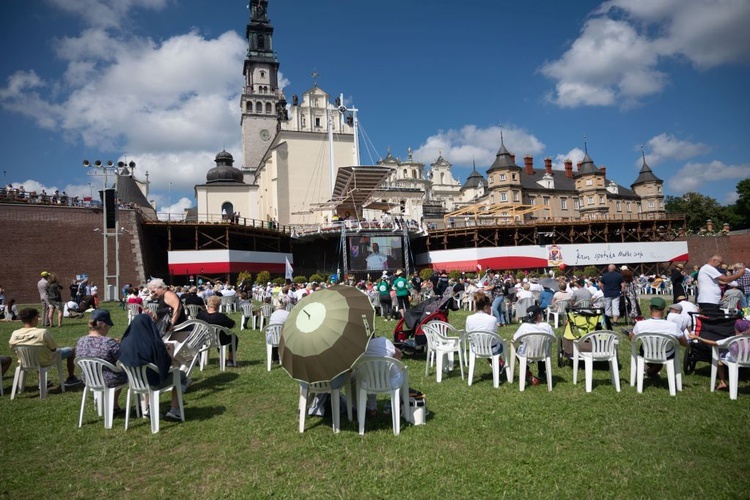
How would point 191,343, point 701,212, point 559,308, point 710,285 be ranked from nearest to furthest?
point 191,343 < point 710,285 < point 559,308 < point 701,212

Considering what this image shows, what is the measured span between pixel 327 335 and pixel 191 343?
3.75 metres

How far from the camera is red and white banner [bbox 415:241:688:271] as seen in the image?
4159 cm

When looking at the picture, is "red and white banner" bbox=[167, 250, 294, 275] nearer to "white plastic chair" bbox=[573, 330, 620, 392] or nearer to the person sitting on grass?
"white plastic chair" bbox=[573, 330, 620, 392]

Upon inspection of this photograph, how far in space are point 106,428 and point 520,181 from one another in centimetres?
6368

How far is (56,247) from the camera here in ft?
94.7

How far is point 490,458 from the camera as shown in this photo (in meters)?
4.38

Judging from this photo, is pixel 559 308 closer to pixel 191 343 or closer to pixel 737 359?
pixel 737 359

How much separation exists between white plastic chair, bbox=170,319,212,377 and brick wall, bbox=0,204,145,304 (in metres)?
25.6

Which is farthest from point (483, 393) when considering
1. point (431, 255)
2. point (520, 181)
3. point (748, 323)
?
point (520, 181)

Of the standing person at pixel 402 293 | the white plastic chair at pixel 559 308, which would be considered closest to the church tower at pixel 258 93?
the standing person at pixel 402 293

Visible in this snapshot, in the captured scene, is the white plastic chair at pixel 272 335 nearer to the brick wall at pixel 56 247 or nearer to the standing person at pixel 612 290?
the standing person at pixel 612 290

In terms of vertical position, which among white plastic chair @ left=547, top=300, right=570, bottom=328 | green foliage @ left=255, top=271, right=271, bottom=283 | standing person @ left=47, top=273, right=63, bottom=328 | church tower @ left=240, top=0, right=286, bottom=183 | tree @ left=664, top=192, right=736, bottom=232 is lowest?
green foliage @ left=255, top=271, right=271, bottom=283

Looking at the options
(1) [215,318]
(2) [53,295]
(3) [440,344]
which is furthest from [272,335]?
(2) [53,295]

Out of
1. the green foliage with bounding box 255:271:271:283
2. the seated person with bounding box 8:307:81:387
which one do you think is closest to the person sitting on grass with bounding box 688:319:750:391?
the seated person with bounding box 8:307:81:387
